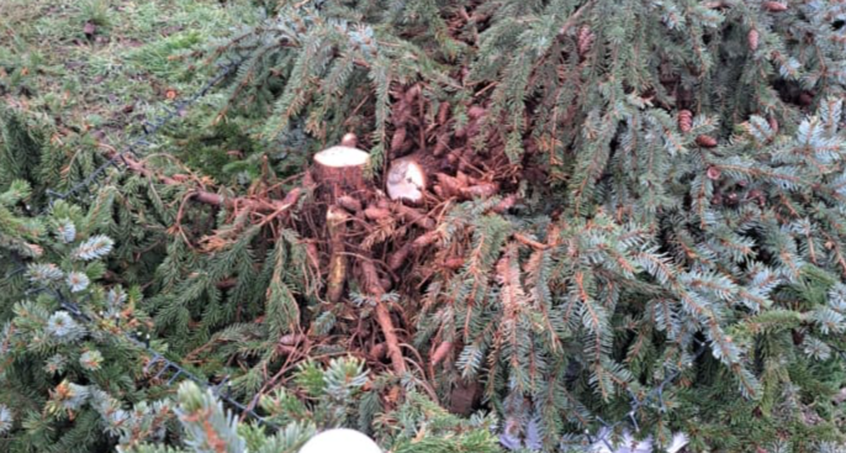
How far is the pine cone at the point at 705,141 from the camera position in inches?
80.5

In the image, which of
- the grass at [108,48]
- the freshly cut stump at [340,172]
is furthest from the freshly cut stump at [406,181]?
the grass at [108,48]

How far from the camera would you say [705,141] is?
2.05 m

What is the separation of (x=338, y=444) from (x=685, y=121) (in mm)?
1586

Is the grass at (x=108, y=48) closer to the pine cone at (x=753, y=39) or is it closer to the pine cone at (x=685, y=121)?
the pine cone at (x=685, y=121)

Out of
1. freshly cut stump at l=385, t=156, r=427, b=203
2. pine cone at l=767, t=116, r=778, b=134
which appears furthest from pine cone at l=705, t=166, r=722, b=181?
freshly cut stump at l=385, t=156, r=427, b=203

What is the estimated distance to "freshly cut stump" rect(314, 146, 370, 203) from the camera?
2145 millimetres

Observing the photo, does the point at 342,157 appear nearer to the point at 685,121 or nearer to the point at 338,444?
the point at 685,121

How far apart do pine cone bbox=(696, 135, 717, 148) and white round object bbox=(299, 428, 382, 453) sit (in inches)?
60.2

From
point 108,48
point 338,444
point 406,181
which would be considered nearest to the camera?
point 338,444

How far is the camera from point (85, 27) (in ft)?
14.9

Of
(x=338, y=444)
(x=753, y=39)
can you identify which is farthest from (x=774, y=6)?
(x=338, y=444)

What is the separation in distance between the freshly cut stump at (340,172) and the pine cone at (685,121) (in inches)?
39.4

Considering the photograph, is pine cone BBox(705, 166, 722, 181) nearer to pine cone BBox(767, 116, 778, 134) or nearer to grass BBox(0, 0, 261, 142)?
pine cone BBox(767, 116, 778, 134)

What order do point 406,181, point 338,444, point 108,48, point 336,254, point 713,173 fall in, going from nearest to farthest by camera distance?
point 338,444 < point 713,173 < point 336,254 < point 406,181 < point 108,48
